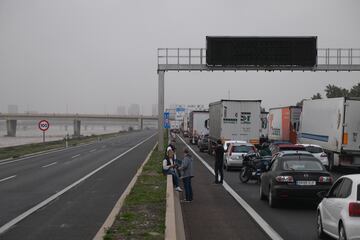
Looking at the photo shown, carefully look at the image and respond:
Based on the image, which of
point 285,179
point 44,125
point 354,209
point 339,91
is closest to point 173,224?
point 354,209

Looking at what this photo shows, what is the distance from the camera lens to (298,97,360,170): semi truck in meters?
29.9

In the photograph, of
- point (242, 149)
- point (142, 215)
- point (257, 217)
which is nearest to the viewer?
point (142, 215)

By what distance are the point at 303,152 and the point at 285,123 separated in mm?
29170

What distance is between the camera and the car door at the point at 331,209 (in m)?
10.4

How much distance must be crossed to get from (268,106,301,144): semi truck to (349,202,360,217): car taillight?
35.3 meters

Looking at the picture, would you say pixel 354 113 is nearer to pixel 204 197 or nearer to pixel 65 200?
pixel 204 197

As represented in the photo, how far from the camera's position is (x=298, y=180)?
1595 centimetres

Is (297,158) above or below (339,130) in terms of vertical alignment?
below

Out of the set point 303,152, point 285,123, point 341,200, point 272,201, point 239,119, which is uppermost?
point 239,119

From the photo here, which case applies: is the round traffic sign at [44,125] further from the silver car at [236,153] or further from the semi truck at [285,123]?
the silver car at [236,153]

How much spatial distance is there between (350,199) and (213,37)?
109 feet

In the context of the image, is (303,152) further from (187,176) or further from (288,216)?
(187,176)

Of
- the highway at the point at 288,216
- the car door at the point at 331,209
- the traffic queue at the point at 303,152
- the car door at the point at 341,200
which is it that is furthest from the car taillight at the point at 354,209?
the highway at the point at 288,216

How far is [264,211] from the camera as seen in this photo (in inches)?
623
